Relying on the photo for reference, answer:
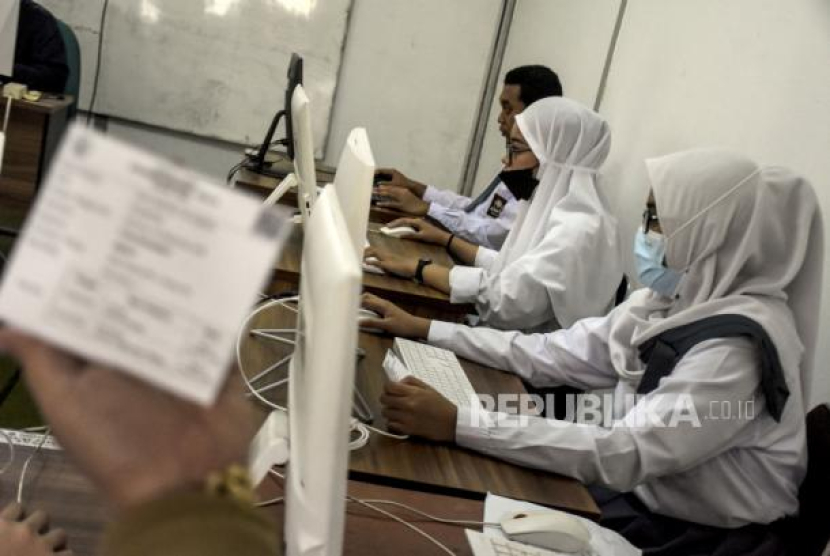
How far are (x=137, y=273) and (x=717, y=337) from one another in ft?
4.70

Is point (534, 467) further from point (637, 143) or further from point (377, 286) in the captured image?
point (637, 143)

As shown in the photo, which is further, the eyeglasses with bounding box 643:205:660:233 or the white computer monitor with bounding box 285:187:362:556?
the eyeglasses with bounding box 643:205:660:233

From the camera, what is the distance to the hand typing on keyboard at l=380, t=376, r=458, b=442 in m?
1.43

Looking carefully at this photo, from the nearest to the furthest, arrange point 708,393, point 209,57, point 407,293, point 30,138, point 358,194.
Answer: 1. point 358,194
2. point 708,393
3. point 407,293
4. point 30,138
5. point 209,57

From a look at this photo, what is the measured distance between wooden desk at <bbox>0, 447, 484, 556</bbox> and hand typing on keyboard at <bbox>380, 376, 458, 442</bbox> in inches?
6.2

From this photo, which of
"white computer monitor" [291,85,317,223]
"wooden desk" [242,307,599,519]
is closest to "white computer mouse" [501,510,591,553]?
"wooden desk" [242,307,599,519]

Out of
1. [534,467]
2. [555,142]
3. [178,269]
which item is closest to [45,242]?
[178,269]

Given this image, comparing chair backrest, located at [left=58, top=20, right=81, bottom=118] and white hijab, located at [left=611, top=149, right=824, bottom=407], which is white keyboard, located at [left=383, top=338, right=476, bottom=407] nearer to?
white hijab, located at [left=611, top=149, right=824, bottom=407]

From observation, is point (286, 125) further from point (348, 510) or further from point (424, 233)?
point (348, 510)

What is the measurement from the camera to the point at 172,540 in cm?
38

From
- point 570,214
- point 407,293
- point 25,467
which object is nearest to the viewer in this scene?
point 25,467

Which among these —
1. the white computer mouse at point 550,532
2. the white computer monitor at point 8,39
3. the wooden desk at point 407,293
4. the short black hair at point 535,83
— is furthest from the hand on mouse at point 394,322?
the short black hair at point 535,83

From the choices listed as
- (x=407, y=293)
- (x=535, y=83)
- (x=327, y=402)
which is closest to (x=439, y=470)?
(x=327, y=402)

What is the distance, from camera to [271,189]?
3049mm
